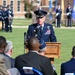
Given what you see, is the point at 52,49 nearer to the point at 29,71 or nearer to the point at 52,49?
the point at 52,49

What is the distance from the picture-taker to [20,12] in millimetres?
87062

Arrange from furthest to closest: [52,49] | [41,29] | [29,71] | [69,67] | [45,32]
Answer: [45,32] < [41,29] < [52,49] < [69,67] < [29,71]

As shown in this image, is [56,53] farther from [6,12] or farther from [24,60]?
[6,12]

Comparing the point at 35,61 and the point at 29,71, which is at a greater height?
the point at 35,61

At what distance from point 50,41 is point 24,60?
13.5ft

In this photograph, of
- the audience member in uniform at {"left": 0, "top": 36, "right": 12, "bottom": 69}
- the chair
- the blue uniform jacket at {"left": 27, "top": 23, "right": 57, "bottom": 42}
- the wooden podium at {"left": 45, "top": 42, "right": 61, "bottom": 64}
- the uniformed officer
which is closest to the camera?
the chair

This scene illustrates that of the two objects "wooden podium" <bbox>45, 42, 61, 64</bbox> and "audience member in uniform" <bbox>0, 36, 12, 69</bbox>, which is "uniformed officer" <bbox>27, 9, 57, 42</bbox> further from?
"audience member in uniform" <bbox>0, 36, 12, 69</bbox>

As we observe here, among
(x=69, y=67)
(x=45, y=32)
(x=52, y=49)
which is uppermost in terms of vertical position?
(x=45, y=32)

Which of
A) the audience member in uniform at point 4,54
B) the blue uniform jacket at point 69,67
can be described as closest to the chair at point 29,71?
the audience member in uniform at point 4,54

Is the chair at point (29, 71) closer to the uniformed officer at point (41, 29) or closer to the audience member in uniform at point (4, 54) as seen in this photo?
the audience member in uniform at point (4, 54)

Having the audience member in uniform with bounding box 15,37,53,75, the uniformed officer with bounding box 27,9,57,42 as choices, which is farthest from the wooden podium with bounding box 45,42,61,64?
the audience member in uniform with bounding box 15,37,53,75

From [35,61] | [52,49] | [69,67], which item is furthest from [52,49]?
[35,61]

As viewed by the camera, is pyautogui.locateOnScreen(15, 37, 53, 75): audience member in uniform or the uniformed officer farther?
the uniformed officer

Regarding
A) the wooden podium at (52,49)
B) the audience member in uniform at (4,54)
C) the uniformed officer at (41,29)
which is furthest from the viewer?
the uniformed officer at (41,29)
